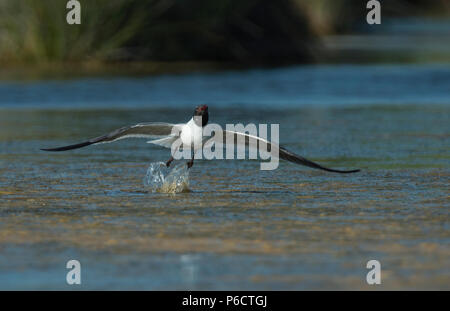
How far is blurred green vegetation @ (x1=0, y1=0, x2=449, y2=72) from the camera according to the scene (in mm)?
27734

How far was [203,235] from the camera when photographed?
32.4 ft

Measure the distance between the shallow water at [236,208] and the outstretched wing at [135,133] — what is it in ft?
1.76

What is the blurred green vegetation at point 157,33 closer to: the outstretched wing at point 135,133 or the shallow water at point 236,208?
the shallow water at point 236,208

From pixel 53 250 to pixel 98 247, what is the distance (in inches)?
13.9

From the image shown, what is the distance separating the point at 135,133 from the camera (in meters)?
12.1

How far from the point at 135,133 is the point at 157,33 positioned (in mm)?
17862

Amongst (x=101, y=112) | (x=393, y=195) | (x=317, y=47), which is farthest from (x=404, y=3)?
(x=393, y=195)

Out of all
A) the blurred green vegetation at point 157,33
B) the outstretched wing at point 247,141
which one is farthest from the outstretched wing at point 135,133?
the blurred green vegetation at point 157,33

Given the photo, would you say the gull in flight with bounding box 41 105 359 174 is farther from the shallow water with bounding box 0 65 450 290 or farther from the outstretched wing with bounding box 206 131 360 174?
the shallow water with bounding box 0 65 450 290

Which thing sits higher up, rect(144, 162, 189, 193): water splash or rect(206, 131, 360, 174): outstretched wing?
rect(206, 131, 360, 174): outstretched wing

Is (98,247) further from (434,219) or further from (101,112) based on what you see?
(101,112)

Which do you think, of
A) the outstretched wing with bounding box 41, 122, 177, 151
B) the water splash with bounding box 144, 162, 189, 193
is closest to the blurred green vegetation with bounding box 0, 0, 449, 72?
the water splash with bounding box 144, 162, 189, 193

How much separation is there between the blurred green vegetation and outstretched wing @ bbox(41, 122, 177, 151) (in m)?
15.7

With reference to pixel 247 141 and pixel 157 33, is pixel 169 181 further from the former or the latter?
pixel 157 33
